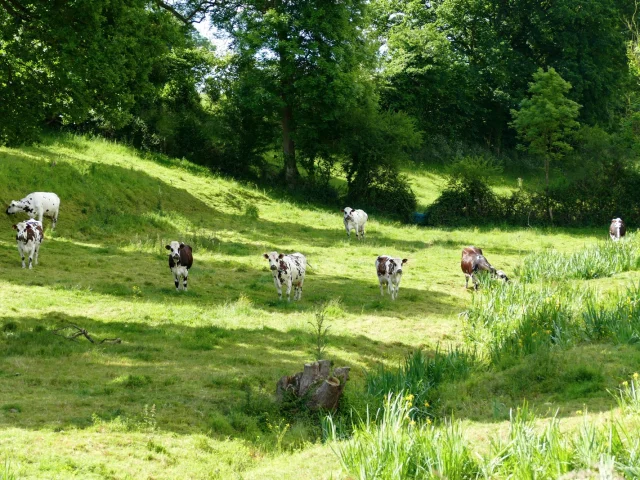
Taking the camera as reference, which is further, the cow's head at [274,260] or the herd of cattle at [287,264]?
the herd of cattle at [287,264]

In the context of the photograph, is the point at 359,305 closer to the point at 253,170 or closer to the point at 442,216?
the point at 442,216

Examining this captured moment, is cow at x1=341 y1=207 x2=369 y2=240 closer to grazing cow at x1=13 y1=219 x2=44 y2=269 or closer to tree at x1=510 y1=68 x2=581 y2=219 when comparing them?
tree at x1=510 y1=68 x2=581 y2=219

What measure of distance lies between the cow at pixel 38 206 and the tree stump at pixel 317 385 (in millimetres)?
15766

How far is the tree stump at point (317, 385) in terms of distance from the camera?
35.7 ft

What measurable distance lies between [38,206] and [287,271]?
33.4 ft

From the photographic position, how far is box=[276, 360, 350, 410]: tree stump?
10891mm

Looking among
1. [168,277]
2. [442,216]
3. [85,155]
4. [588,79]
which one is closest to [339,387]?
[168,277]

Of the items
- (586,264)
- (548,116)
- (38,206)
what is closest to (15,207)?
(38,206)

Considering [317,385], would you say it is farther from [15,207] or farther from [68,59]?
[15,207]

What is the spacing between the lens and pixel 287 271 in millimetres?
19266

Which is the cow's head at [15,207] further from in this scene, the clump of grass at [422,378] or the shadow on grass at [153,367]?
the clump of grass at [422,378]

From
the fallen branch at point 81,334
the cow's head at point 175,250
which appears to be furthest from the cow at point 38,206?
the fallen branch at point 81,334

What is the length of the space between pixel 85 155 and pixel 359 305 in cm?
1899

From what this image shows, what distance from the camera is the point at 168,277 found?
20.9 metres
